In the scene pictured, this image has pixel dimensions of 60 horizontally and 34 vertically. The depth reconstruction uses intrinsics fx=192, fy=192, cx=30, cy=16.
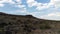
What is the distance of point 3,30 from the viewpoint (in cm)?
4269

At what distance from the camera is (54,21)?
205 ft

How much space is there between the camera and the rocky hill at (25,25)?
42.8m

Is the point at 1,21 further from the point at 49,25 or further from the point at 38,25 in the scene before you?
the point at 49,25

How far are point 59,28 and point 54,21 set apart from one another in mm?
4095

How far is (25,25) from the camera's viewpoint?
49500 mm

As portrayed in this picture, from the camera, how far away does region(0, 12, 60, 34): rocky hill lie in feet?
140

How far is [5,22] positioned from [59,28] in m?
18.0

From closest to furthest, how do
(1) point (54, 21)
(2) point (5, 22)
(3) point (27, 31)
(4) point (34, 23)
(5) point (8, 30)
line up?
(5) point (8, 30)
(3) point (27, 31)
(2) point (5, 22)
(4) point (34, 23)
(1) point (54, 21)

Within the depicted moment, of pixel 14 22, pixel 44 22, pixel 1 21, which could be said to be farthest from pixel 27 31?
pixel 44 22

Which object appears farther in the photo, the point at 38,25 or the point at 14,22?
the point at 38,25

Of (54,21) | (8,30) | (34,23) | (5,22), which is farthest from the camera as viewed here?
(54,21)

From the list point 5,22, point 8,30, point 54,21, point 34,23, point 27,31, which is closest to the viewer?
point 8,30

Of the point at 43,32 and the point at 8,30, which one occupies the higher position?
the point at 8,30

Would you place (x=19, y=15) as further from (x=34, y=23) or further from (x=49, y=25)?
(x=49, y=25)
